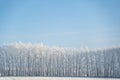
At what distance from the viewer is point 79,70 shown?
43.7ft

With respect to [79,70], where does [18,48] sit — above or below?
above

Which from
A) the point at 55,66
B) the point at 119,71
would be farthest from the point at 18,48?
the point at 119,71

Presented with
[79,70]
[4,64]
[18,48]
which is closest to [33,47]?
[18,48]

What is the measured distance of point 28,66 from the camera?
45.5 ft

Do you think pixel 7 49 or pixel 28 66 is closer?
pixel 7 49

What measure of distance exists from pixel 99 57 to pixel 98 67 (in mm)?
679

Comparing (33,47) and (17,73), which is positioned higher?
(33,47)

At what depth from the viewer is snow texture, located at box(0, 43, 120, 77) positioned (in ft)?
41.9

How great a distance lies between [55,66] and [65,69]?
566 millimetres

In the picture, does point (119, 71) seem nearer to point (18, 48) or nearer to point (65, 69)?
point (65, 69)

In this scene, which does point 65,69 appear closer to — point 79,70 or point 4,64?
point 79,70

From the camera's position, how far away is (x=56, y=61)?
46.5 feet

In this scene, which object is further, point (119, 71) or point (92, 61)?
point (92, 61)

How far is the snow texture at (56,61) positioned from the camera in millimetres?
12781
